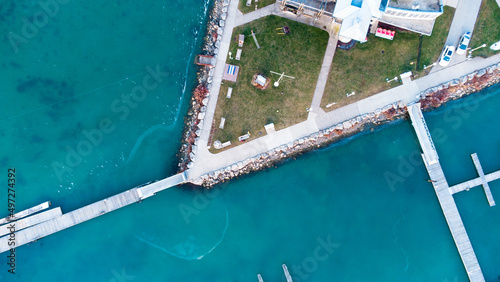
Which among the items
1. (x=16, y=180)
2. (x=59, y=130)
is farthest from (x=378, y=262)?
(x=16, y=180)

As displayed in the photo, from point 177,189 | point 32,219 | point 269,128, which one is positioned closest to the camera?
point 269,128

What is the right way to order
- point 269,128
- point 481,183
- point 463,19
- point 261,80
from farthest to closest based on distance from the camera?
point 481,183
point 269,128
point 463,19
point 261,80

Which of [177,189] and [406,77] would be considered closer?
[406,77]

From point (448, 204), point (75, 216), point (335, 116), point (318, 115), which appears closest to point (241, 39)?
point (318, 115)

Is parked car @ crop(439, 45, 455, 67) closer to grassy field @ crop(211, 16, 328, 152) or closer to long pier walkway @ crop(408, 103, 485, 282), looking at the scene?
long pier walkway @ crop(408, 103, 485, 282)

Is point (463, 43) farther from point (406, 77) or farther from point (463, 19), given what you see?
point (406, 77)

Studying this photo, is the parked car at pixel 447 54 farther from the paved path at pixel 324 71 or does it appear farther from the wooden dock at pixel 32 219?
the wooden dock at pixel 32 219
